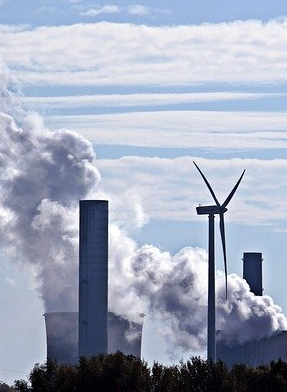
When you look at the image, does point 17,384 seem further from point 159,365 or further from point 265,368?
point 265,368

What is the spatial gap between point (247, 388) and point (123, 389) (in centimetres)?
1398

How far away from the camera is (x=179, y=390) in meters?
159

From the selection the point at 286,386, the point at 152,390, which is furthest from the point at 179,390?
the point at 286,386

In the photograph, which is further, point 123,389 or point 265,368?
point 265,368

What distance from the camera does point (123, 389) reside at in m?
162

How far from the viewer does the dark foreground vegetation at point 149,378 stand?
522 ft

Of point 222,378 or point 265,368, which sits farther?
point 265,368

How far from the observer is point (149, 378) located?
161 meters

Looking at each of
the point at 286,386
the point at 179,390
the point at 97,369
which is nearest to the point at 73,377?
the point at 97,369

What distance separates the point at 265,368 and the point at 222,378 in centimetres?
1543

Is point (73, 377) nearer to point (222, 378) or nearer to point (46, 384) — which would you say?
point (46, 384)

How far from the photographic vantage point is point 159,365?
162 m

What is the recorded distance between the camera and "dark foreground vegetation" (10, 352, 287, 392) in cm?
15925

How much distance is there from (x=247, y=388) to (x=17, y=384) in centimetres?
2631
